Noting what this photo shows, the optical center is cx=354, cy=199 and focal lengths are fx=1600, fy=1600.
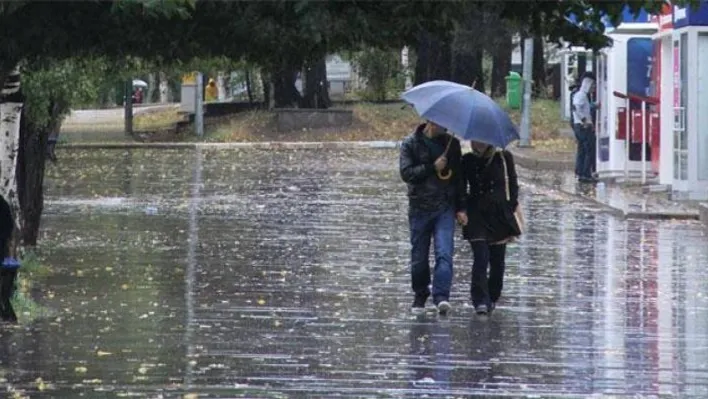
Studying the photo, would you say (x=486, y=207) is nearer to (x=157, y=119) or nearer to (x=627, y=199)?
(x=627, y=199)

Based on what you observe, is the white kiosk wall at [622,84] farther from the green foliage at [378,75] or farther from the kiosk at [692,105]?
the green foliage at [378,75]

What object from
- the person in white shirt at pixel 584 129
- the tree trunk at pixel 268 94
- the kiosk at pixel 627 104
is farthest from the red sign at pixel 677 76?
the tree trunk at pixel 268 94

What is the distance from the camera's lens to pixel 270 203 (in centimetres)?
2253

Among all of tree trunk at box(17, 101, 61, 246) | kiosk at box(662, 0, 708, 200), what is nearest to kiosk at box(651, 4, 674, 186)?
kiosk at box(662, 0, 708, 200)

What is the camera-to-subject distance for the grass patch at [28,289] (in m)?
11.9

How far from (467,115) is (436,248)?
3.42 feet

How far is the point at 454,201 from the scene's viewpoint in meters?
12.1

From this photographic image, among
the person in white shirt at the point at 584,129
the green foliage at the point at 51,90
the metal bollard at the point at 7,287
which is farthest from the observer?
the person in white shirt at the point at 584,129

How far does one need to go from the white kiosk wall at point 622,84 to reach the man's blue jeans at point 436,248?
13.5 meters

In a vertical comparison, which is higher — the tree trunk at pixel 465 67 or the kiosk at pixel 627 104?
the tree trunk at pixel 465 67

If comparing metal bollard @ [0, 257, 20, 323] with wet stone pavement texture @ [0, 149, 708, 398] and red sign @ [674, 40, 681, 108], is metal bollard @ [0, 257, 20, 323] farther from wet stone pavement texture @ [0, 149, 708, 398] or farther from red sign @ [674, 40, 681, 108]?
red sign @ [674, 40, 681, 108]

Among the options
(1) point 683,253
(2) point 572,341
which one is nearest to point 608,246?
(1) point 683,253

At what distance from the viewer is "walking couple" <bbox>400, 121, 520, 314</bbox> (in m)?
12.0

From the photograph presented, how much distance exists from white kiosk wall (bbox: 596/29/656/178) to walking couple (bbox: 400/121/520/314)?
44.0ft
